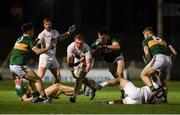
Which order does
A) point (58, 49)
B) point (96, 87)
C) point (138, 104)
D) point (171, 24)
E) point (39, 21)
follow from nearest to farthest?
point (138, 104) → point (96, 87) → point (58, 49) → point (171, 24) → point (39, 21)

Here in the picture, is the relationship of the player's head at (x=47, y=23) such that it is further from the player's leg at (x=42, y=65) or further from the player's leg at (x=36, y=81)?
the player's leg at (x=36, y=81)

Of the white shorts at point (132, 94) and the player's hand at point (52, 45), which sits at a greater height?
the player's hand at point (52, 45)

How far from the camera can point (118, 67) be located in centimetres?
2323

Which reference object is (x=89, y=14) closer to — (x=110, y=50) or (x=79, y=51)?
(x=79, y=51)

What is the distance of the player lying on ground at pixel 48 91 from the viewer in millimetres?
20719

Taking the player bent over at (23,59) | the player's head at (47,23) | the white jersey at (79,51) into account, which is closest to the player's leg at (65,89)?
the player bent over at (23,59)

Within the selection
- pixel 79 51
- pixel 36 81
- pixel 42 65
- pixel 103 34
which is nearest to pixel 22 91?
pixel 36 81

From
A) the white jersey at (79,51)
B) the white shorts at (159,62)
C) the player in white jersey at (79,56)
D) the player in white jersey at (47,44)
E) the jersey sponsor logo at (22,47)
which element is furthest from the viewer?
the player in white jersey at (47,44)

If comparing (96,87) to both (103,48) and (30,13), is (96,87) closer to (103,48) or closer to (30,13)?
(103,48)

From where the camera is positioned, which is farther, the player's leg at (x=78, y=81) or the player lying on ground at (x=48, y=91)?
the player's leg at (x=78, y=81)

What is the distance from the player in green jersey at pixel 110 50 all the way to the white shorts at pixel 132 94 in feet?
8.78

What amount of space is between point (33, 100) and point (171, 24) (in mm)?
26921

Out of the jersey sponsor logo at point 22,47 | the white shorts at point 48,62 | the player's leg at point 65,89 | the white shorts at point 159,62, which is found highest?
the jersey sponsor logo at point 22,47

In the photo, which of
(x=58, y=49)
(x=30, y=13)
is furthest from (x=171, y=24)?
(x=30, y=13)
